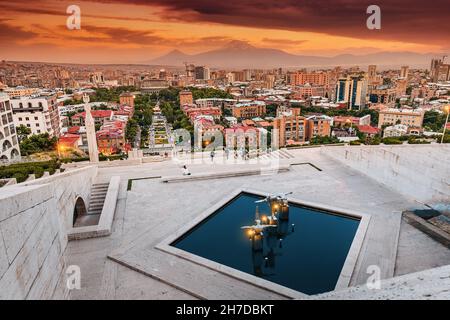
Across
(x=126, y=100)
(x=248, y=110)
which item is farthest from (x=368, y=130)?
(x=126, y=100)

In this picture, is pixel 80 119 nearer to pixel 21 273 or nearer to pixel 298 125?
pixel 298 125

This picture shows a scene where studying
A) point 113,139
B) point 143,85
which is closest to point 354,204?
point 113,139

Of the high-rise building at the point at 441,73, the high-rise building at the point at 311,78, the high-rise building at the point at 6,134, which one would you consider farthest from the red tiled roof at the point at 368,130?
the high-rise building at the point at 441,73

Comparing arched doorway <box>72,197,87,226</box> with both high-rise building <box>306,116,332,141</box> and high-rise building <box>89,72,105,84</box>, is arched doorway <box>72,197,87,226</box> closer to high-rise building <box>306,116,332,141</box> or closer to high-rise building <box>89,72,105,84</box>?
high-rise building <box>306,116,332,141</box>

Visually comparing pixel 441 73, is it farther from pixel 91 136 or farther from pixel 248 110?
pixel 91 136

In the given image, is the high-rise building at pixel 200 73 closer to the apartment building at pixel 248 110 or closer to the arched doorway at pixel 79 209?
the apartment building at pixel 248 110

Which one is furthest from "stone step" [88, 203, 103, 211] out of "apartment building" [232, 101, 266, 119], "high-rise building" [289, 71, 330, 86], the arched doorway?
"high-rise building" [289, 71, 330, 86]
